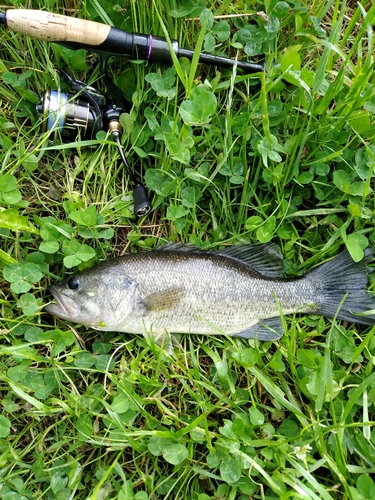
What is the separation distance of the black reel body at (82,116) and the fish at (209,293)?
48cm

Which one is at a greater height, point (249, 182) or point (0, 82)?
point (0, 82)

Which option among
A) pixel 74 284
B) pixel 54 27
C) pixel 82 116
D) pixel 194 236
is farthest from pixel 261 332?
pixel 54 27

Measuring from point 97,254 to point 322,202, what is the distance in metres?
1.69

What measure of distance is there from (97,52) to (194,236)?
1389mm

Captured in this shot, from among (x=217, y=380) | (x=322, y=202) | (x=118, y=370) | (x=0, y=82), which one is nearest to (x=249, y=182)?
(x=322, y=202)

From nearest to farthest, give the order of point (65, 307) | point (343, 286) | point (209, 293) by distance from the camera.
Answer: point (65, 307), point (209, 293), point (343, 286)

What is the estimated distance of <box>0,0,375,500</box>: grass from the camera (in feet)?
9.00

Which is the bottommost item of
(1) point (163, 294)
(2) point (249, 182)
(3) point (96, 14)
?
(1) point (163, 294)

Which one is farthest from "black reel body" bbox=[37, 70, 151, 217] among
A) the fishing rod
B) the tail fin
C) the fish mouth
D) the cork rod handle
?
the tail fin

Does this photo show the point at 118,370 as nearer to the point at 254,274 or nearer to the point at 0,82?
the point at 254,274

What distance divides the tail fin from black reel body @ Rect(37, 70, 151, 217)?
134 cm

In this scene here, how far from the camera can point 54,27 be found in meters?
2.69

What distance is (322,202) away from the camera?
319cm

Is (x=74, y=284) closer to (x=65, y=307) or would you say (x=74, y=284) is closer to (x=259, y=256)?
(x=65, y=307)
